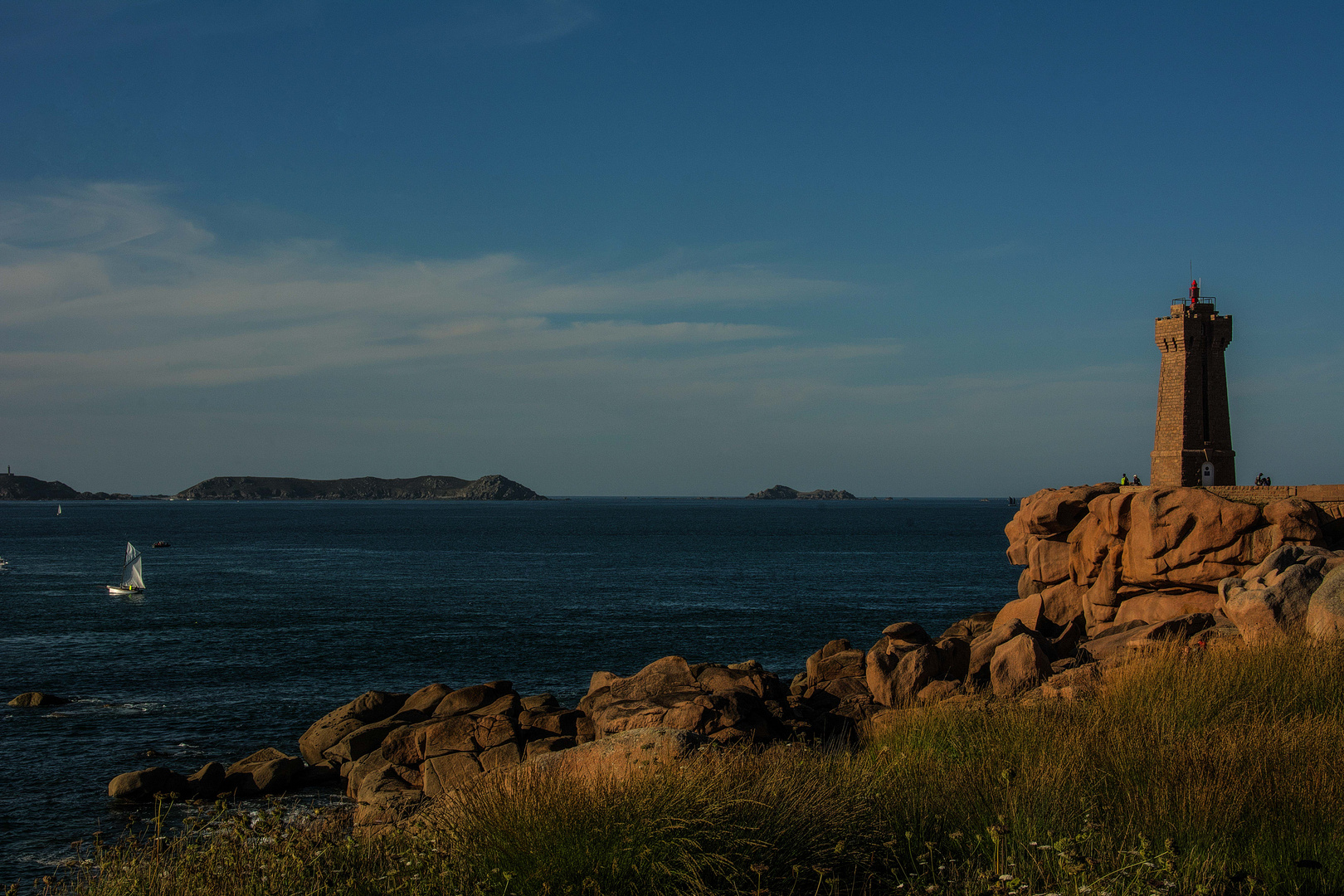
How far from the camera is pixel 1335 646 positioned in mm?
13453

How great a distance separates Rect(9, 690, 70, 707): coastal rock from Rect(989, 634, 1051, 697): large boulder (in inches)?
1135

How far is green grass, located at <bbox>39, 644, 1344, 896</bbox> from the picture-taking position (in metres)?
6.31

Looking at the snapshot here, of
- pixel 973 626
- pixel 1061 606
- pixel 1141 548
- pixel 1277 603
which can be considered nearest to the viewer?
pixel 1277 603

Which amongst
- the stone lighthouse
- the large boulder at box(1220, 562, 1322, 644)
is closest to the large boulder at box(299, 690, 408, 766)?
the large boulder at box(1220, 562, 1322, 644)

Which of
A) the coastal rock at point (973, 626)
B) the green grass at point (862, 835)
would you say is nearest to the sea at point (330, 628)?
the green grass at point (862, 835)

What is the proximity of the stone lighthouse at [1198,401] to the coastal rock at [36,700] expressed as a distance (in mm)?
40131

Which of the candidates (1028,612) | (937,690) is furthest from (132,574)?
(937,690)

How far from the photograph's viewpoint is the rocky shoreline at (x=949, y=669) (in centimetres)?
1789

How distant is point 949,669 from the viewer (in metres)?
24.2

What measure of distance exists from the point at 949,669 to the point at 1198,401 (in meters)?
19.9

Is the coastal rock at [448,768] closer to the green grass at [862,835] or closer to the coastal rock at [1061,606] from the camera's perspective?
the green grass at [862,835]

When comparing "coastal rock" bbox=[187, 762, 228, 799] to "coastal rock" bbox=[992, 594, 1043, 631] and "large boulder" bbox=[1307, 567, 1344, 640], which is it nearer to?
"coastal rock" bbox=[992, 594, 1043, 631]

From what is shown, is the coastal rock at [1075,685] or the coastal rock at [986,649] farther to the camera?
the coastal rock at [986,649]

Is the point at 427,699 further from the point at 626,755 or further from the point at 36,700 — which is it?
the point at 626,755
